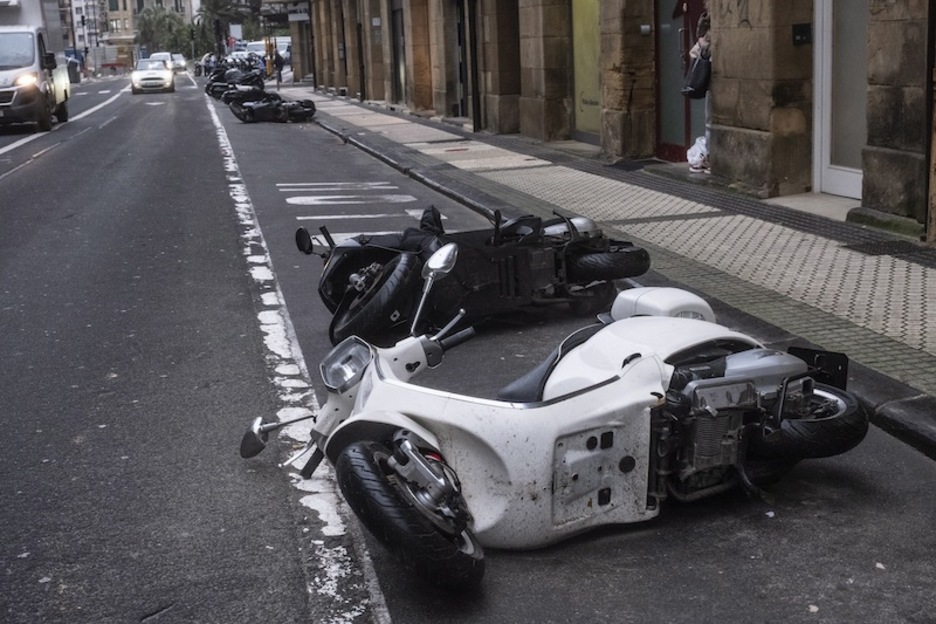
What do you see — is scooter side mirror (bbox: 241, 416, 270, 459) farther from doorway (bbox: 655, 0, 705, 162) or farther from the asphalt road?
doorway (bbox: 655, 0, 705, 162)

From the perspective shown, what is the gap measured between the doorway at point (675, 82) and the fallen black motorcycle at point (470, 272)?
8.46 m

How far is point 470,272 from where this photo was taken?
7484 millimetres

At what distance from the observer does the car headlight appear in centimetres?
2931

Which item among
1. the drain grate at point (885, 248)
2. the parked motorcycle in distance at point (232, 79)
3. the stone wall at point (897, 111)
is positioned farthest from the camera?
the parked motorcycle in distance at point (232, 79)

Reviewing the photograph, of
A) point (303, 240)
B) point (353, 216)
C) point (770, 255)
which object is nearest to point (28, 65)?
point (353, 216)

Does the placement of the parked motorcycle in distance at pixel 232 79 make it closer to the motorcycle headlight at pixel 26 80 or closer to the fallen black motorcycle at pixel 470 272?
the motorcycle headlight at pixel 26 80

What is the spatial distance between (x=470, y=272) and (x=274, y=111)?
2571 cm

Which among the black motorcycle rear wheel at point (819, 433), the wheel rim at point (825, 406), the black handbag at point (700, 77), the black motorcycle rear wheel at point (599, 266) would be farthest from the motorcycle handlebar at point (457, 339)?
the black handbag at point (700, 77)

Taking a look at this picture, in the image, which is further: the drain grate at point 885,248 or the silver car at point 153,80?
the silver car at point 153,80

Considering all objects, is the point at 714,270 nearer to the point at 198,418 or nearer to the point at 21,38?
the point at 198,418

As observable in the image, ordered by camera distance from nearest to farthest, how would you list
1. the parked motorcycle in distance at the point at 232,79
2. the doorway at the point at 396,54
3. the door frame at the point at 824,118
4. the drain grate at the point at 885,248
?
the drain grate at the point at 885,248 < the door frame at the point at 824,118 < the doorway at the point at 396,54 < the parked motorcycle in distance at the point at 232,79

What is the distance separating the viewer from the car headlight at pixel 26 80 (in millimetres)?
29312

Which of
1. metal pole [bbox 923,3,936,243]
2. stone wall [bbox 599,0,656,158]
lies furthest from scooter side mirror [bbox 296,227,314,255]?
stone wall [bbox 599,0,656,158]

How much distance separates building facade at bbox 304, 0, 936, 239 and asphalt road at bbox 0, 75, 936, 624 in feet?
9.66
